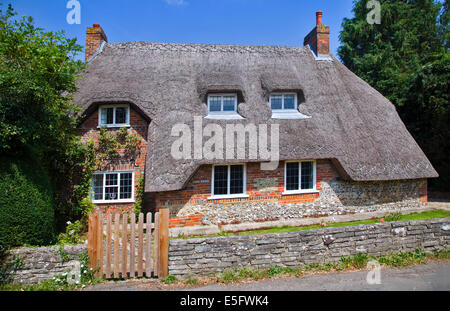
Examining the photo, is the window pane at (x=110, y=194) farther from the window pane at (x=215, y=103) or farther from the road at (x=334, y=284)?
the road at (x=334, y=284)

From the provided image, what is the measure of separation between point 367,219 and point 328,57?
9.11 meters

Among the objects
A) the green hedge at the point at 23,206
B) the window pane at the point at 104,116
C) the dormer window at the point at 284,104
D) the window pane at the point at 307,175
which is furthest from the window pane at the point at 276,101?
the green hedge at the point at 23,206

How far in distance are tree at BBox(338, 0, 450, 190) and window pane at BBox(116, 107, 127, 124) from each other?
18450 millimetres

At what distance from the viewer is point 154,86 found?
11883 millimetres

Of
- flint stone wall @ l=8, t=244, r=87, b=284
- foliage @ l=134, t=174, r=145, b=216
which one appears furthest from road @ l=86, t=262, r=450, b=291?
foliage @ l=134, t=174, r=145, b=216

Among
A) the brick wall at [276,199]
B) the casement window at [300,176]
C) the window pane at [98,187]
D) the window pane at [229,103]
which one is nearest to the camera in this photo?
the brick wall at [276,199]

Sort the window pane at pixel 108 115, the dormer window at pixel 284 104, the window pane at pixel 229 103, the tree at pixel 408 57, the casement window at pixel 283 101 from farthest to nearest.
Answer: the tree at pixel 408 57
the casement window at pixel 283 101
the dormer window at pixel 284 104
the window pane at pixel 229 103
the window pane at pixel 108 115

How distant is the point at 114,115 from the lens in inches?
447

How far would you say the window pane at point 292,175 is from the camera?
11.3 metres

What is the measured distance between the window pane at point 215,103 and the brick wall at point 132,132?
9.93 ft

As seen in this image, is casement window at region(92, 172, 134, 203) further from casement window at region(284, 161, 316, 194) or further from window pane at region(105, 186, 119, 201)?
casement window at region(284, 161, 316, 194)

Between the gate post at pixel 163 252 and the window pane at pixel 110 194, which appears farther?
the window pane at pixel 110 194

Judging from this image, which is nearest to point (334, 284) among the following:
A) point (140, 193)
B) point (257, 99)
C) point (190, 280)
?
point (190, 280)
